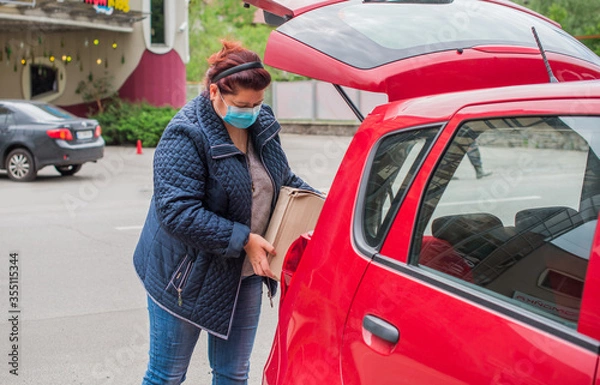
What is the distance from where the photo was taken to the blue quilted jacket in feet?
8.09

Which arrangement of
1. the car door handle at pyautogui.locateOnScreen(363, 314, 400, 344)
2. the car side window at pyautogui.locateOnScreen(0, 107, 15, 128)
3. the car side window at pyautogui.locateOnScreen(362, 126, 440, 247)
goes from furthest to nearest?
the car side window at pyautogui.locateOnScreen(0, 107, 15, 128) → the car side window at pyautogui.locateOnScreen(362, 126, 440, 247) → the car door handle at pyautogui.locateOnScreen(363, 314, 400, 344)

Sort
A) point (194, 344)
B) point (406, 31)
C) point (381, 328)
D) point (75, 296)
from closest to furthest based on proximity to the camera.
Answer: point (381, 328) < point (406, 31) < point (194, 344) < point (75, 296)

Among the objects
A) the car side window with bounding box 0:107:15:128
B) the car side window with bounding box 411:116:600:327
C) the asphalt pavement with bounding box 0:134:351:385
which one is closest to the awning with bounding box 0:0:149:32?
the car side window with bounding box 0:107:15:128

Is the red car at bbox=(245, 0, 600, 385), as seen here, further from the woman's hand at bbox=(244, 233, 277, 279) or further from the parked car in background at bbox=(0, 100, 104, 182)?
the parked car in background at bbox=(0, 100, 104, 182)

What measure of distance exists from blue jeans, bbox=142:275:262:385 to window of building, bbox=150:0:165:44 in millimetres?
20827

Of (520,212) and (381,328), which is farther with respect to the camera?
(520,212)

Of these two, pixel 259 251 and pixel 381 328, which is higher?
pixel 381 328

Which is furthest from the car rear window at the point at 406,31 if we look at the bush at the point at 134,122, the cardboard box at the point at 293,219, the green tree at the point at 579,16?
the bush at the point at 134,122

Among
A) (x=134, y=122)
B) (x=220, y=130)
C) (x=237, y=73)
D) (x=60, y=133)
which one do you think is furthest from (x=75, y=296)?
(x=134, y=122)

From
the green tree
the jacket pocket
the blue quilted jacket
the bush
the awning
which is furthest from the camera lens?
the bush

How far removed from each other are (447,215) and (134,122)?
63.6 ft

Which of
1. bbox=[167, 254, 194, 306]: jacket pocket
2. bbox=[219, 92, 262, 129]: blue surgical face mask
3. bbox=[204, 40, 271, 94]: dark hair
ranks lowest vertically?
bbox=[167, 254, 194, 306]: jacket pocket

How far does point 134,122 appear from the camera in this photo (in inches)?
809

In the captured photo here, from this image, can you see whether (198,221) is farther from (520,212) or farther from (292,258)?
(520,212)
